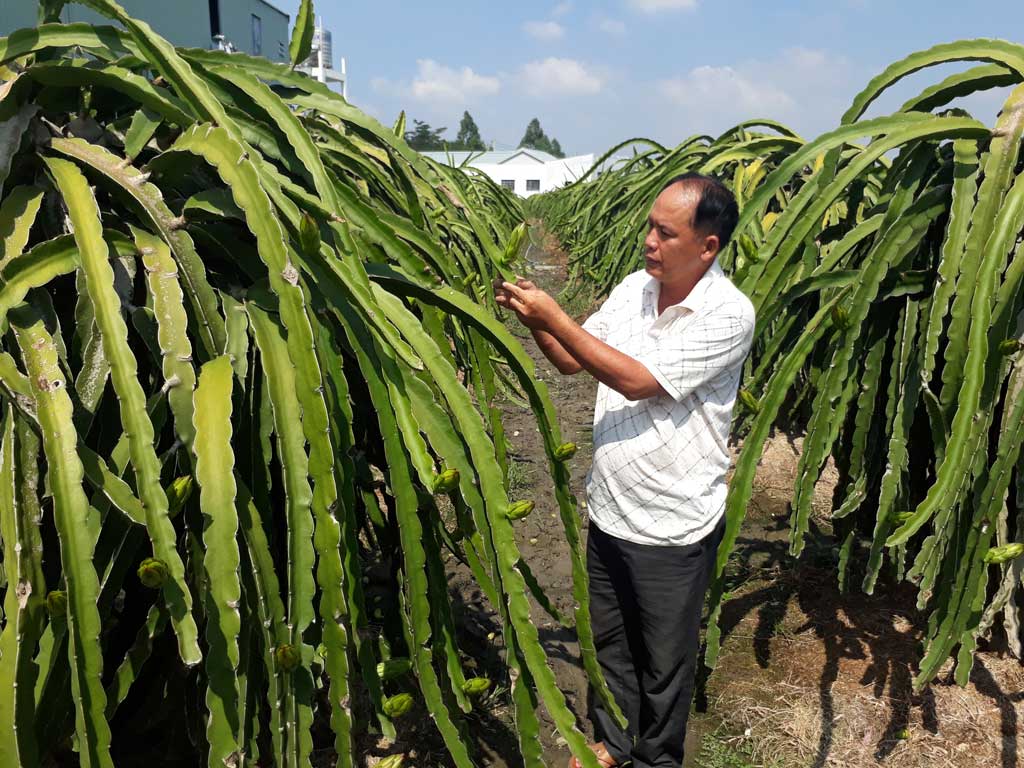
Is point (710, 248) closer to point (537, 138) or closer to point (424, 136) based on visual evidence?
→ point (424, 136)

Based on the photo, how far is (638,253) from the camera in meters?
3.97

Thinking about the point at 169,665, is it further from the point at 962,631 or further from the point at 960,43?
the point at 960,43

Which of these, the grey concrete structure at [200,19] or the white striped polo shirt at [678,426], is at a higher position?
the grey concrete structure at [200,19]

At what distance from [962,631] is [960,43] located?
54.9 inches

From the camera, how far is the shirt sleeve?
1.57m

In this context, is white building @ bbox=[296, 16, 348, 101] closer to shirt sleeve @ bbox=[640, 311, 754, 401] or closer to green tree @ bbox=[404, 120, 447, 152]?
green tree @ bbox=[404, 120, 447, 152]

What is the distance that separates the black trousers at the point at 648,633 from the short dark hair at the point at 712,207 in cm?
67

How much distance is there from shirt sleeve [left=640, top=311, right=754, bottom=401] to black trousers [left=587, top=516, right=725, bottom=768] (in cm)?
38

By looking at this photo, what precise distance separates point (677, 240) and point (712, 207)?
0.09 metres

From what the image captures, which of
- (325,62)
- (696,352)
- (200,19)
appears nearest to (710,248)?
(696,352)

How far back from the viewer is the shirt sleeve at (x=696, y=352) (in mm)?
1571

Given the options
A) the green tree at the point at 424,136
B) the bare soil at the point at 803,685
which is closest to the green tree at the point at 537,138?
the green tree at the point at 424,136

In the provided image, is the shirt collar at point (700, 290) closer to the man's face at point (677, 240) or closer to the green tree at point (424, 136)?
the man's face at point (677, 240)

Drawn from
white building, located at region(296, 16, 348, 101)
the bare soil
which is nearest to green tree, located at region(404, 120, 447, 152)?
white building, located at region(296, 16, 348, 101)
